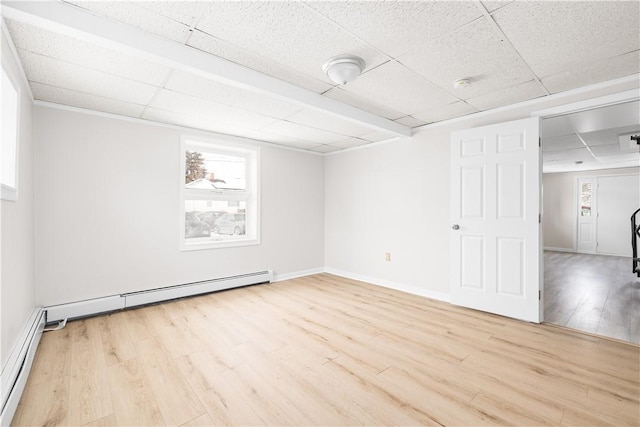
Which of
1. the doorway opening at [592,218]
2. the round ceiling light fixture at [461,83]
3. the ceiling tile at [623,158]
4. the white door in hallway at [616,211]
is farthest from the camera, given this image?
the white door in hallway at [616,211]

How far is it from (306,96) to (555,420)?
2.95 metres

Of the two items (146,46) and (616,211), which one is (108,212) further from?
(616,211)

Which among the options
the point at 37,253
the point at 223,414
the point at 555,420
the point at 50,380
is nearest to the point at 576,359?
the point at 555,420

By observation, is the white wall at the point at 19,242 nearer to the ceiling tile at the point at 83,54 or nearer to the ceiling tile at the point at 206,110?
the ceiling tile at the point at 83,54

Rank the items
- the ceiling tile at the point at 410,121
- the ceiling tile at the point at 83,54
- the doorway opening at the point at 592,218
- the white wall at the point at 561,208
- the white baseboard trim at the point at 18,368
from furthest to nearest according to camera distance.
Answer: the white wall at the point at 561,208
the ceiling tile at the point at 410,121
the doorway opening at the point at 592,218
the ceiling tile at the point at 83,54
the white baseboard trim at the point at 18,368

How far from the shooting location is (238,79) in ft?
7.66

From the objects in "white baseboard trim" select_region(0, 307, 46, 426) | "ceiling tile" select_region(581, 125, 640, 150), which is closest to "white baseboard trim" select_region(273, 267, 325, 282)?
"white baseboard trim" select_region(0, 307, 46, 426)

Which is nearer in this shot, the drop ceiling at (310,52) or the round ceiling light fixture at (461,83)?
the drop ceiling at (310,52)

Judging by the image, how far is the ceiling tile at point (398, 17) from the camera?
166cm

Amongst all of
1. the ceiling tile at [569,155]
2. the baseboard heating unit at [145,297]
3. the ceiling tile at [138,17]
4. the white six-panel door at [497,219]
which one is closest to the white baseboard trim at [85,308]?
the baseboard heating unit at [145,297]

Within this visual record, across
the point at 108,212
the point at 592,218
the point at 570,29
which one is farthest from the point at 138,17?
the point at 592,218

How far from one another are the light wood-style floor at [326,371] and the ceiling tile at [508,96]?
2328 millimetres

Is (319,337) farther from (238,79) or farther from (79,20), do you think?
(79,20)

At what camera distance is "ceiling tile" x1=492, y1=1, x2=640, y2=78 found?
167cm
